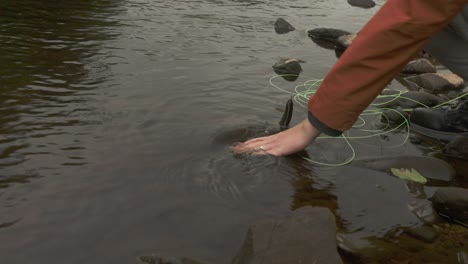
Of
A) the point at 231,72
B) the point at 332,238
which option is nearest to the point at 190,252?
the point at 332,238

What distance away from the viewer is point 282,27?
6.76m

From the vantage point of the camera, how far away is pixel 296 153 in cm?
322

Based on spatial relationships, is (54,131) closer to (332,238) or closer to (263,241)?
(263,241)

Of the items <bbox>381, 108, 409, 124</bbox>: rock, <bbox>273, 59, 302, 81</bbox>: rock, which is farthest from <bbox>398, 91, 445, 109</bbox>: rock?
<bbox>273, 59, 302, 81</bbox>: rock

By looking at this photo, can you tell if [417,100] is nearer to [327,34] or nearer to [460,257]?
[460,257]

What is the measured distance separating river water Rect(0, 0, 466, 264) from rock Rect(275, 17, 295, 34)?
2.99 feet

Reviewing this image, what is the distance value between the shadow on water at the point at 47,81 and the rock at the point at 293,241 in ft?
4.44

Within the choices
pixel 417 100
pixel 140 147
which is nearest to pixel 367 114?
pixel 417 100

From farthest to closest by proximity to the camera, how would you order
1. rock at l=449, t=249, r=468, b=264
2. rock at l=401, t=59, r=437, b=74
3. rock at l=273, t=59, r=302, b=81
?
rock at l=401, t=59, r=437, b=74
rock at l=273, t=59, r=302, b=81
rock at l=449, t=249, r=468, b=264

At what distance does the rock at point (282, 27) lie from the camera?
6688 millimetres

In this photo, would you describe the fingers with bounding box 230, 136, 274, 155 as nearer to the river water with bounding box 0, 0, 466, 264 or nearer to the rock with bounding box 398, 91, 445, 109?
the river water with bounding box 0, 0, 466, 264

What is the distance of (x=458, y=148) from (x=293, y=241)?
1959 mm

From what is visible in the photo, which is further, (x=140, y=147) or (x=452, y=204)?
(x=140, y=147)

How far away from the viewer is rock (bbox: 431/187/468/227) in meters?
2.66
